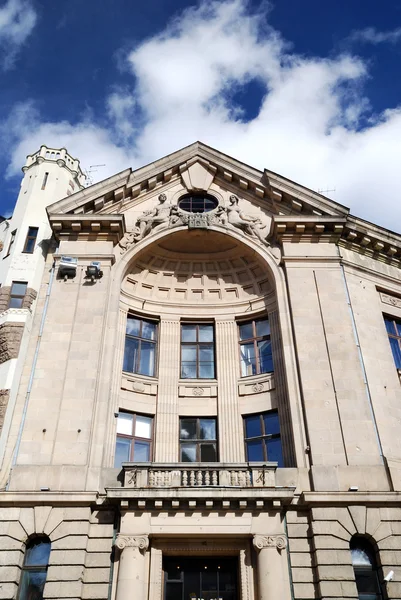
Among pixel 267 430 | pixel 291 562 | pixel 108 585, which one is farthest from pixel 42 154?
pixel 291 562

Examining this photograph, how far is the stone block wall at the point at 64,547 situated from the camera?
15.0m

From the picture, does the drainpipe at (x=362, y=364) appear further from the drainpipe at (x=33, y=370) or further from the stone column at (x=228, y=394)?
the drainpipe at (x=33, y=370)

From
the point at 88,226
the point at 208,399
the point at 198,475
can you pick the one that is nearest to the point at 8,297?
the point at 88,226

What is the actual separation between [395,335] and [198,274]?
372 inches

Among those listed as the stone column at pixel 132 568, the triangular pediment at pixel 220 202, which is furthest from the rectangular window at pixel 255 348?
the stone column at pixel 132 568

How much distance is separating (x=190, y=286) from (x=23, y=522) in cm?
1253

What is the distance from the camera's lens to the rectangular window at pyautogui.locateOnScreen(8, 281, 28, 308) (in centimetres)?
2092

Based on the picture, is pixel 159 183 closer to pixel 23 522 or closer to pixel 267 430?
pixel 267 430

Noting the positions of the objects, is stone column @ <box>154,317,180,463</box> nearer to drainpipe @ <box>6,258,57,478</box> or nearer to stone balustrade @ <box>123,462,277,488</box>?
stone balustrade @ <box>123,462,277,488</box>

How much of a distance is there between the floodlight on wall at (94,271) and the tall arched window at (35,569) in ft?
33.0

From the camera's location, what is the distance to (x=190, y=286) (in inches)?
966

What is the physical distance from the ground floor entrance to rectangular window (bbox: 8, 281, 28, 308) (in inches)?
444

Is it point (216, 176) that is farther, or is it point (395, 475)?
point (216, 176)

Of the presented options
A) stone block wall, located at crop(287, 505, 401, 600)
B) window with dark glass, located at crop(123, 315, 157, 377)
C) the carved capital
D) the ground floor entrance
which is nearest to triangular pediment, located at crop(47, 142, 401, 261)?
window with dark glass, located at crop(123, 315, 157, 377)
